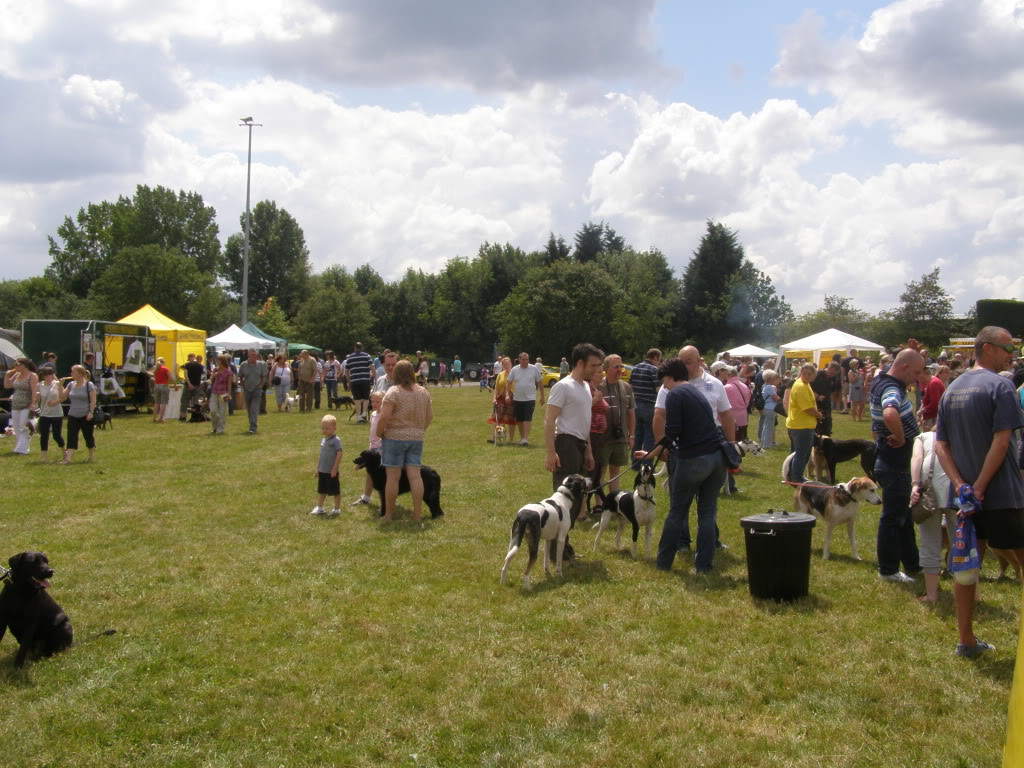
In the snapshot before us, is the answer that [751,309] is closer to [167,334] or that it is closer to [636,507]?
[167,334]

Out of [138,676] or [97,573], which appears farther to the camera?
[97,573]

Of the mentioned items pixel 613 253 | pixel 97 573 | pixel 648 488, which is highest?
pixel 613 253

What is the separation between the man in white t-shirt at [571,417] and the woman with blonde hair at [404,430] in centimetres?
188

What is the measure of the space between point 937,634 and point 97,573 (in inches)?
251

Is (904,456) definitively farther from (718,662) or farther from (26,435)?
(26,435)

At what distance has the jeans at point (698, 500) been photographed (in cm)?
681

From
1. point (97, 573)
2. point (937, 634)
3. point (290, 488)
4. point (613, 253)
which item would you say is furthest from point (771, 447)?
point (613, 253)

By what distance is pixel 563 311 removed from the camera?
59031mm

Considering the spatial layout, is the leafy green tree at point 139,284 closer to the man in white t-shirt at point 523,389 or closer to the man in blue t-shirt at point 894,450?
the man in white t-shirt at point 523,389

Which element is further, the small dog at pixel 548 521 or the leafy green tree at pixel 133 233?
the leafy green tree at pixel 133 233

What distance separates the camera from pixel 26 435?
14.9 meters

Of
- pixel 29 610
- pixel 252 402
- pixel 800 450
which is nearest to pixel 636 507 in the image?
pixel 800 450

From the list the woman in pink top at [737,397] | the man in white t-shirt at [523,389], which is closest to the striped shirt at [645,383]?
the woman in pink top at [737,397]

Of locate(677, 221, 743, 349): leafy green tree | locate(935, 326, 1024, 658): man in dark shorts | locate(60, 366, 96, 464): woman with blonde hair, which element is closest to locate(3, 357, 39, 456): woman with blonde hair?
locate(60, 366, 96, 464): woman with blonde hair
